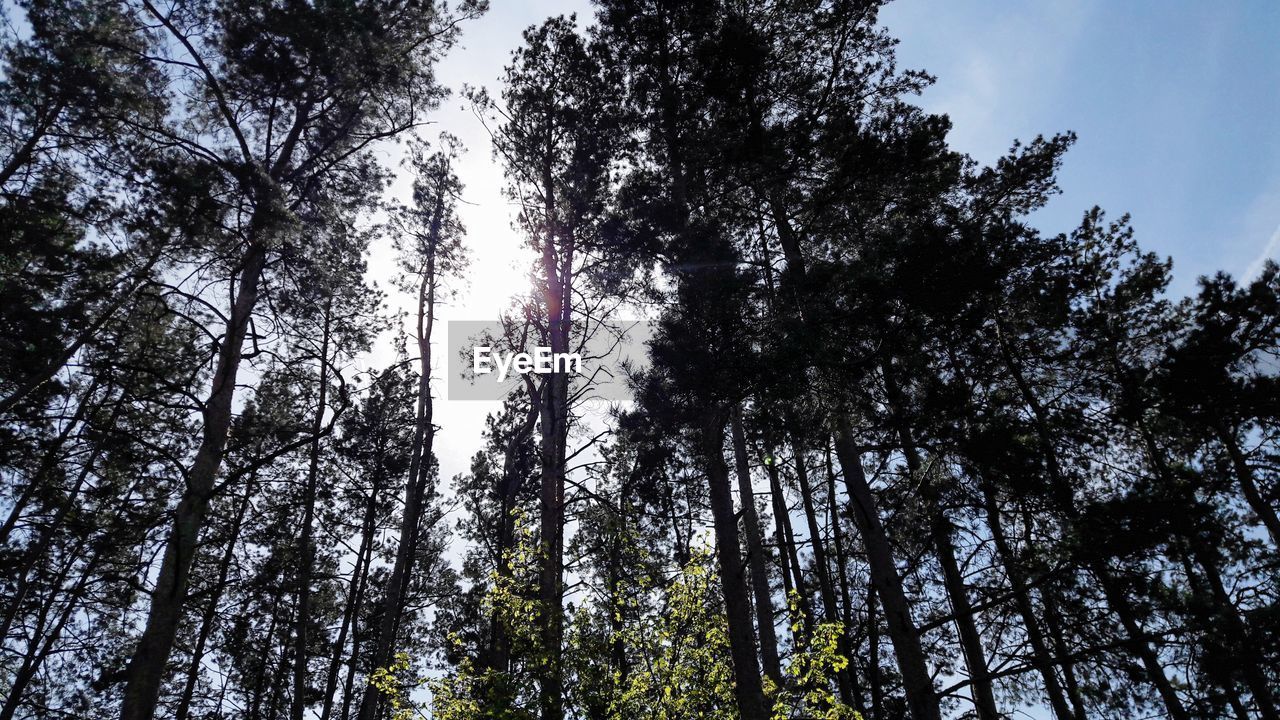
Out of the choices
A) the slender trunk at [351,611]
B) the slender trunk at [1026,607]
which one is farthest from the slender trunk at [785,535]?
the slender trunk at [351,611]

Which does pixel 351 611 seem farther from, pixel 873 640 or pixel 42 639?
pixel 873 640

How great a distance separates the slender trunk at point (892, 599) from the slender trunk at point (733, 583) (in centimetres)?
148

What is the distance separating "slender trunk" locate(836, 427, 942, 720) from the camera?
6.52 meters

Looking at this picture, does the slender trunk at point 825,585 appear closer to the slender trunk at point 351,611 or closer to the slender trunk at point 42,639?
the slender trunk at point 351,611

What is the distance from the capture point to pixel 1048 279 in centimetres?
1002

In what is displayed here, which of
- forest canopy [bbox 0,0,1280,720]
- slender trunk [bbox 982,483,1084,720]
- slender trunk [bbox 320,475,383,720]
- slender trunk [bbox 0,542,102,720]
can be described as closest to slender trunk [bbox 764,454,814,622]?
forest canopy [bbox 0,0,1280,720]

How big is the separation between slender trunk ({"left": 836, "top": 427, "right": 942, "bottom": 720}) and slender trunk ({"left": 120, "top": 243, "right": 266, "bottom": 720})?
646 centimetres

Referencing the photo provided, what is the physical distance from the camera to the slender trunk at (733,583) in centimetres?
696

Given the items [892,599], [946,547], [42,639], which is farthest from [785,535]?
[42,639]

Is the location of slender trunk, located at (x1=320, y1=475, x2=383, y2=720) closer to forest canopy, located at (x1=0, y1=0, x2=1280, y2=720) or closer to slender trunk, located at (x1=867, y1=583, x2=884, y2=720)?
forest canopy, located at (x1=0, y1=0, x2=1280, y2=720)

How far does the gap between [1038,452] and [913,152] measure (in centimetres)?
475

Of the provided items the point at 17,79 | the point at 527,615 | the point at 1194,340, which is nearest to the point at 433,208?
the point at 17,79

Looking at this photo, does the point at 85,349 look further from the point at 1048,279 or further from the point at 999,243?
the point at 1048,279

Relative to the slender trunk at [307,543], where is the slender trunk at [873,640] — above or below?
below
